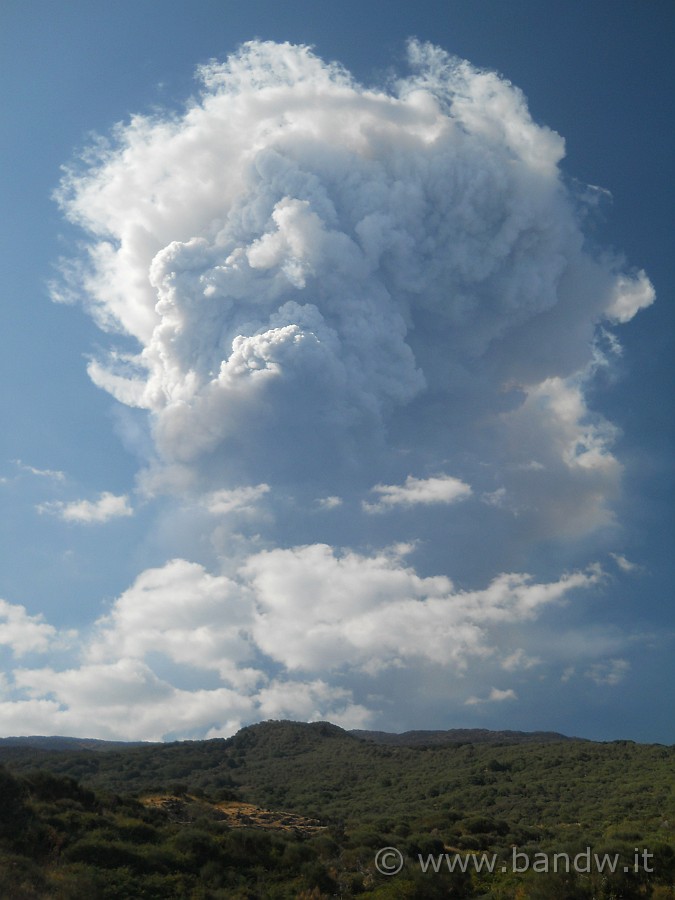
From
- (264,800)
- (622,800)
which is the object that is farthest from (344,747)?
(622,800)

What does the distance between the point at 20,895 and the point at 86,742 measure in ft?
301

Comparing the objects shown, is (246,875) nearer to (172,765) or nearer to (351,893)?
(351,893)

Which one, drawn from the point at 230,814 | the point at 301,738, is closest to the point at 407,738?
the point at 301,738

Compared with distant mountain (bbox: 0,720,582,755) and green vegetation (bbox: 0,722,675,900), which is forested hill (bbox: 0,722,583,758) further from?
green vegetation (bbox: 0,722,675,900)

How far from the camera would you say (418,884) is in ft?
50.4

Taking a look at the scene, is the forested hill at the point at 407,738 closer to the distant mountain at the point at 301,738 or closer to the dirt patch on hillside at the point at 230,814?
the distant mountain at the point at 301,738
